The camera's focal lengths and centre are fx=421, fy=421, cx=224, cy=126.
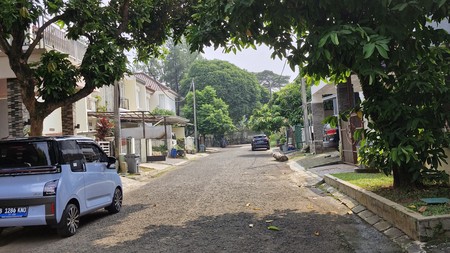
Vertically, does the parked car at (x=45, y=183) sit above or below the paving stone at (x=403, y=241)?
above

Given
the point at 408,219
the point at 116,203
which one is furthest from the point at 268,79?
the point at 408,219

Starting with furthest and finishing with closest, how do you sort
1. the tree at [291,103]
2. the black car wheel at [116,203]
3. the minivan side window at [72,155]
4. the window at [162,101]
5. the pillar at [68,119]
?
the window at [162,101], the tree at [291,103], the pillar at [68,119], the black car wheel at [116,203], the minivan side window at [72,155]

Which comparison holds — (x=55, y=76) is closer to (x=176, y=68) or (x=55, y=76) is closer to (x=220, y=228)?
(x=220, y=228)

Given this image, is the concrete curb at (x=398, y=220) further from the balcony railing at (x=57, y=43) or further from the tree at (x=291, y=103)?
the tree at (x=291, y=103)

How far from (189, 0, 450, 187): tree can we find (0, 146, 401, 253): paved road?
1491mm

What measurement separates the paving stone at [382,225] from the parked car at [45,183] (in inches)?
202

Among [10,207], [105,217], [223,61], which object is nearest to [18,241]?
[10,207]

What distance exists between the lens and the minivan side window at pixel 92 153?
837cm

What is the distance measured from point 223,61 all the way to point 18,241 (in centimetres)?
6066

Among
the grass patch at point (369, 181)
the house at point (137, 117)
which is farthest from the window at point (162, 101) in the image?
the grass patch at point (369, 181)

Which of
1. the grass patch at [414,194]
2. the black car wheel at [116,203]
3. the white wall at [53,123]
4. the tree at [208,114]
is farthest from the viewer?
the tree at [208,114]

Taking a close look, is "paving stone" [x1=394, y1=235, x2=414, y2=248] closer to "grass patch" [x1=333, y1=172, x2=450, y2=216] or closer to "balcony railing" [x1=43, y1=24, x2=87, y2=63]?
"grass patch" [x1=333, y1=172, x2=450, y2=216]

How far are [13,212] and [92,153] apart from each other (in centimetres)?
225

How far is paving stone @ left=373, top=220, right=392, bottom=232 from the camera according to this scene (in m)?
6.61
